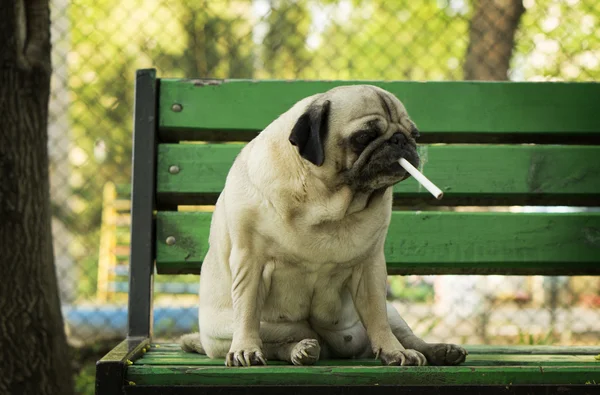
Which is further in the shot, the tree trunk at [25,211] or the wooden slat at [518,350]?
the tree trunk at [25,211]

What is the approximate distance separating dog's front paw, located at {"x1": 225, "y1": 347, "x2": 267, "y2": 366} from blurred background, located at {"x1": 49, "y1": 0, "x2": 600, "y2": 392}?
248 centimetres

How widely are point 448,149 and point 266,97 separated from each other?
27.5 inches

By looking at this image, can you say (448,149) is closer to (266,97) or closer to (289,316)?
(266,97)

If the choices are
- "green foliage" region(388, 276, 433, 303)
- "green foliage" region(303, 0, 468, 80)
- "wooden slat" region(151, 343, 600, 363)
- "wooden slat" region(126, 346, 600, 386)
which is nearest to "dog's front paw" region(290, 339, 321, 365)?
"wooden slat" region(126, 346, 600, 386)

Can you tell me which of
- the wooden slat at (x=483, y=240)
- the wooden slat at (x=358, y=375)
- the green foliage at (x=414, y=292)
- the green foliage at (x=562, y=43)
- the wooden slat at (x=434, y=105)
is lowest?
the green foliage at (x=414, y=292)

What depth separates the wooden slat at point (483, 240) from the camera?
9.91ft

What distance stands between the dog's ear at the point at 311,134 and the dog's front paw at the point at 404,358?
0.55m

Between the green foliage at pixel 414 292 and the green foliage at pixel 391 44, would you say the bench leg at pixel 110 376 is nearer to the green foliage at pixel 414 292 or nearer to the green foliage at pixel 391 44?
the green foliage at pixel 391 44

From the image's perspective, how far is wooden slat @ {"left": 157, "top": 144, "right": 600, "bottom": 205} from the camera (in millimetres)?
3020

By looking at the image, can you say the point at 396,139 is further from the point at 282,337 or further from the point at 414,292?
the point at 414,292

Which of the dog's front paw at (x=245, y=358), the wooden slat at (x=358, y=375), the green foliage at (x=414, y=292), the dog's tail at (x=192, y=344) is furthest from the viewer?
the green foliage at (x=414, y=292)

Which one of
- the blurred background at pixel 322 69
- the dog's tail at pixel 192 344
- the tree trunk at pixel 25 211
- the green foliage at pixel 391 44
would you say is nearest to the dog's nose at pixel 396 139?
the dog's tail at pixel 192 344

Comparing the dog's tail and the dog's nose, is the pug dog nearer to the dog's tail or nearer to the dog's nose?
the dog's nose

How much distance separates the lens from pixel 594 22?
17.7ft
